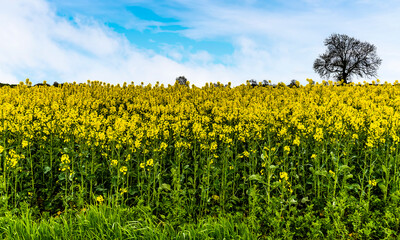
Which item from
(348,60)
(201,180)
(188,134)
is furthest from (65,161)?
(348,60)

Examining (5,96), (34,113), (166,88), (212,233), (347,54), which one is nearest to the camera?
(212,233)

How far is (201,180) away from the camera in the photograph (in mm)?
6145

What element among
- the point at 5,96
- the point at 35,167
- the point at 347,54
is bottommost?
the point at 35,167

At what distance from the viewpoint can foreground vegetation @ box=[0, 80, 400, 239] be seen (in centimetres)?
449

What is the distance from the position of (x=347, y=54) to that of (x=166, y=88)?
132 feet

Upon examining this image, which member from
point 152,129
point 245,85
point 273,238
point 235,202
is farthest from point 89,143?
point 245,85

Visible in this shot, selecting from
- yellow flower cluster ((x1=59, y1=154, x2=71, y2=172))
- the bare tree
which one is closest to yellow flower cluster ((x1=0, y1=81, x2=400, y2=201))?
yellow flower cluster ((x1=59, y1=154, x2=71, y2=172))

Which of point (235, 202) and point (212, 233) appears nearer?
point (212, 233)

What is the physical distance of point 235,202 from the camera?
5.56 meters

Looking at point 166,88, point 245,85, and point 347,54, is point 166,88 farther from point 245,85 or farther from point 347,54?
point 347,54

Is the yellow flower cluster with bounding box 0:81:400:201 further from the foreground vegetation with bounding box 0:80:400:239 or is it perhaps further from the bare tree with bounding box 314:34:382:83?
the bare tree with bounding box 314:34:382:83

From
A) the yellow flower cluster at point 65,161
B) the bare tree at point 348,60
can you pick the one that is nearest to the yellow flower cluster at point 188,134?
the yellow flower cluster at point 65,161

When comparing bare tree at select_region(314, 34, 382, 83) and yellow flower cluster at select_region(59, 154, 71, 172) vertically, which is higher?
bare tree at select_region(314, 34, 382, 83)

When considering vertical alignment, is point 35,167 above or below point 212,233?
above
